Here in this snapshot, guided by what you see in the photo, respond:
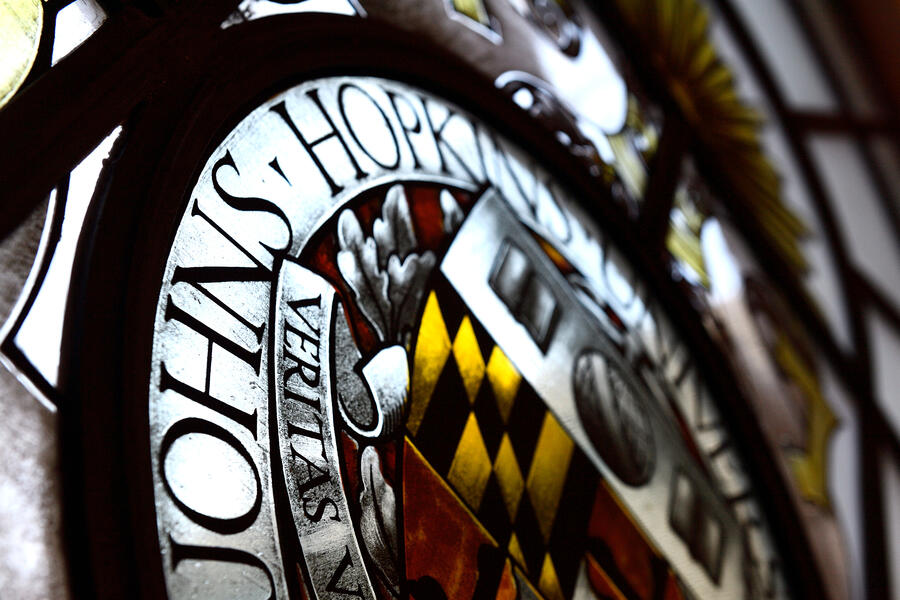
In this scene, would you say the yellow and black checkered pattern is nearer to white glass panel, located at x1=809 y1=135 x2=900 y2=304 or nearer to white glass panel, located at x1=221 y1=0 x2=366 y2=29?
white glass panel, located at x1=221 y1=0 x2=366 y2=29

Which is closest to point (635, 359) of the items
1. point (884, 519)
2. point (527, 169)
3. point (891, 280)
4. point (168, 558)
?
point (527, 169)

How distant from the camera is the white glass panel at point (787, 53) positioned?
199 centimetres

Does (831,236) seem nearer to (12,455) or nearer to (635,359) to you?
(635,359)

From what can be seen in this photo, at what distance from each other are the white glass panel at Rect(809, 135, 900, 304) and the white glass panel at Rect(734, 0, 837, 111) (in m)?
0.12

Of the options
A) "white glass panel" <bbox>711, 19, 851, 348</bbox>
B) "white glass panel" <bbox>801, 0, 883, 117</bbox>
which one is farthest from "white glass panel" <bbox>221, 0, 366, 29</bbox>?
"white glass panel" <bbox>801, 0, 883, 117</bbox>

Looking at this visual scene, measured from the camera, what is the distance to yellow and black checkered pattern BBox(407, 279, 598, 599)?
67 cm

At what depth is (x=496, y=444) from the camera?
0.73 metres

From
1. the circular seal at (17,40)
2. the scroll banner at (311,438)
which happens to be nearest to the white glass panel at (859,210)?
the scroll banner at (311,438)

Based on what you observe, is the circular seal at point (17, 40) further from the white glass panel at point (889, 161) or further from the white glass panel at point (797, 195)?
the white glass panel at point (889, 161)

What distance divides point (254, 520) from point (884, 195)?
2135 mm

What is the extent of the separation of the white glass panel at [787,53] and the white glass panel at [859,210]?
4.6 inches

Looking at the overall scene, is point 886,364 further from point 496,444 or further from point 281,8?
point 281,8

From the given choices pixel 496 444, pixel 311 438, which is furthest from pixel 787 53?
pixel 311 438

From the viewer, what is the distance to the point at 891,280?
80.5 inches
